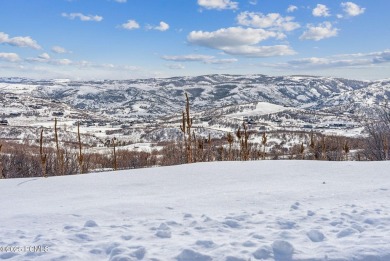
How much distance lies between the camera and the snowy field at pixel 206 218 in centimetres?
472

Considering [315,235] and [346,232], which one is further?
[346,232]

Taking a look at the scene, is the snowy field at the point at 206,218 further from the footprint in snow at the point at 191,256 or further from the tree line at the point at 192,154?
the tree line at the point at 192,154

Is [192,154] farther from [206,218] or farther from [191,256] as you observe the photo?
[191,256]

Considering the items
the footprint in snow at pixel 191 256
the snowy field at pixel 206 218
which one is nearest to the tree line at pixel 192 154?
the snowy field at pixel 206 218

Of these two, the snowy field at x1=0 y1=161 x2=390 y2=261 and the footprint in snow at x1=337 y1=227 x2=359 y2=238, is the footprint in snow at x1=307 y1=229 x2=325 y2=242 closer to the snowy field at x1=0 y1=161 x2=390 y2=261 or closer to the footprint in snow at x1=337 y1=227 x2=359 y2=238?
the snowy field at x1=0 y1=161 x2=390 y2=261

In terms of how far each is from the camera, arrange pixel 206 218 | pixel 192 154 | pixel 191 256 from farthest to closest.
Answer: pixel 192 154, pixel 206 218, pixel 191 256

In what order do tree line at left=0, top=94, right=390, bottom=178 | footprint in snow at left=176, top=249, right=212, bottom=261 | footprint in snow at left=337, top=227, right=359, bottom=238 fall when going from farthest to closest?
tree line at left=0, top=94, right=390, bottom=178 → footprint in snow at left=337, top=227, right=359, bottom=238 → footprint in snow at left=176, top=249, right=212, bottom=261

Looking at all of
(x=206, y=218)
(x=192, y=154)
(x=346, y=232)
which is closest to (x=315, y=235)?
(x=346, y=232)

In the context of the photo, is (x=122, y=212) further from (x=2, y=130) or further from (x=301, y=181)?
(x=2, y=130)

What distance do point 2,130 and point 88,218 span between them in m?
164

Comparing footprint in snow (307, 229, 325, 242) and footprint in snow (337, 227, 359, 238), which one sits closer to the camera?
footprint in snow (307, 229, 325, 242)

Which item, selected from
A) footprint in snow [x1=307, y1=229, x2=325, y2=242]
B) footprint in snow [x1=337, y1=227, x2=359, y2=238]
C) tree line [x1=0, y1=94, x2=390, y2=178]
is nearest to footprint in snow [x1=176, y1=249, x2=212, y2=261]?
footprint in snow [x1=307, y1=229, x2=325, y2=242]

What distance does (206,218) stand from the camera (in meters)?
6.13

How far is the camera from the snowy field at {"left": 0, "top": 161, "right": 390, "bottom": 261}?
472cm
